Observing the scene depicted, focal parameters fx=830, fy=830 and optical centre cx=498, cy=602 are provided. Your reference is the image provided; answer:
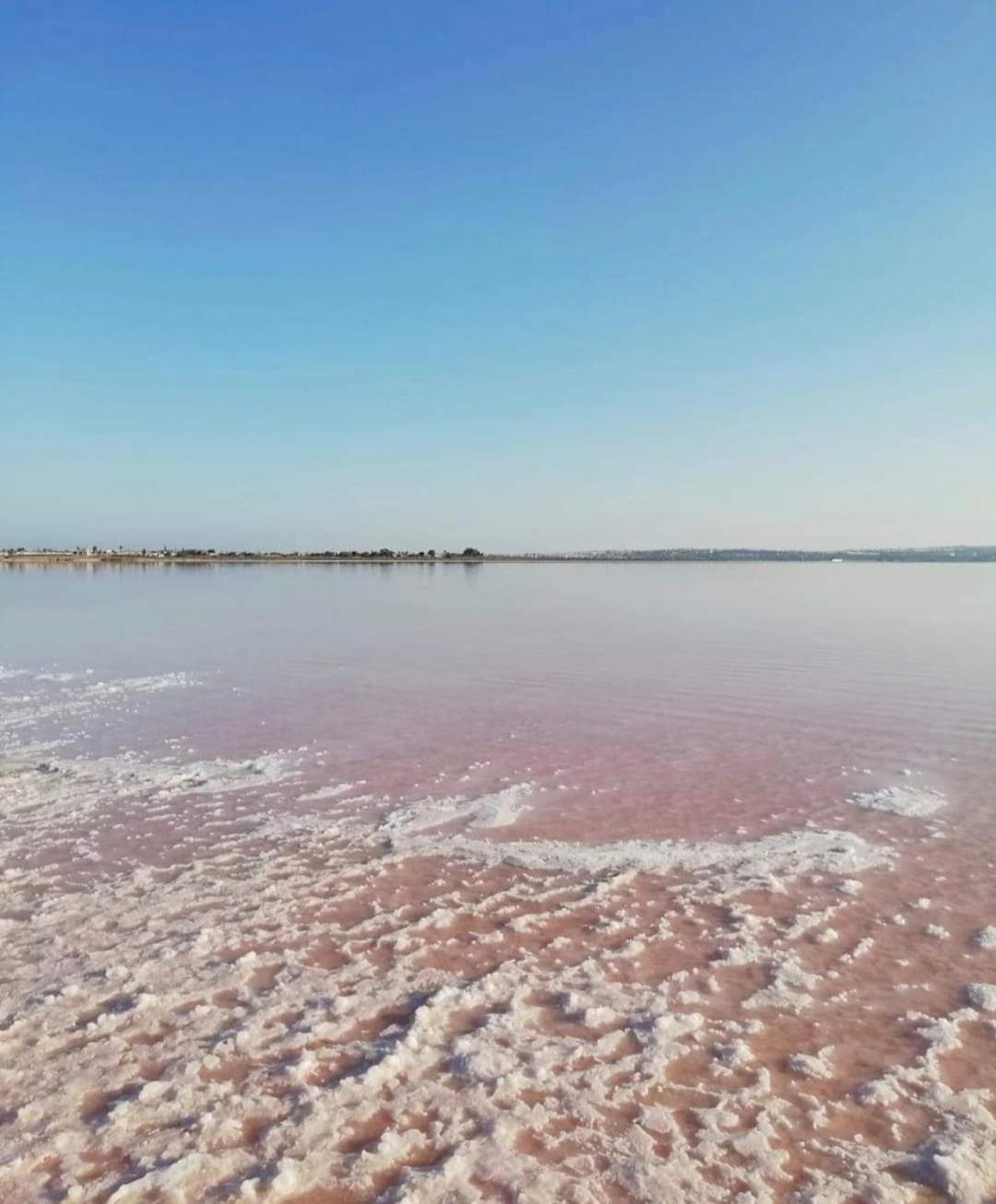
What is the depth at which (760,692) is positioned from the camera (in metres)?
17.0

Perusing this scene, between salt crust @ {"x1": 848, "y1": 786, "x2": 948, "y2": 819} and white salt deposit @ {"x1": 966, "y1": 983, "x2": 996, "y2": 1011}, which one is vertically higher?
salt crust @ {"x1": 848, "y1": 786, "x2": 948, "y2": 819}

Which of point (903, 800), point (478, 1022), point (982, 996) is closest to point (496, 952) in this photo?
point (478, 1022)

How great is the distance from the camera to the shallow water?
13.5 ft

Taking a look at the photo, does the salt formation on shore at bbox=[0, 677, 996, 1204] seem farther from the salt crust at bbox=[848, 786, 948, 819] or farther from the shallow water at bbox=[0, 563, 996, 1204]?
the salt crust at bbox=[848, 786, 948, 819]

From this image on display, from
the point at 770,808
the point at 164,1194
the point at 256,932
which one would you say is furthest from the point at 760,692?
the point at 164,1194

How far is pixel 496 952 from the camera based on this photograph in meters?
6.20

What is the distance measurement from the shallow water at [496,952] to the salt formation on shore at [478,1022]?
2cm

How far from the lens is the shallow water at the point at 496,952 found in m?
4.13

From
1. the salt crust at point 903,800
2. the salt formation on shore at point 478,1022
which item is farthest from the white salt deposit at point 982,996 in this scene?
the salt crust at point 903,800

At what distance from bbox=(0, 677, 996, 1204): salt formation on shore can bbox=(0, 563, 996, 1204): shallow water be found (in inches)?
0.9

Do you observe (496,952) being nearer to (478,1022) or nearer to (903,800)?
(478,1022)

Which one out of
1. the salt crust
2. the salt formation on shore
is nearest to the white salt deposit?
the salt formation on shore

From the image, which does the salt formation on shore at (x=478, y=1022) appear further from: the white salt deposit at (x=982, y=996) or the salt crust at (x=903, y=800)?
the salt crust at (x=903, y=800)

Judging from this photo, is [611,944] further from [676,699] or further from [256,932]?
[676,699]
